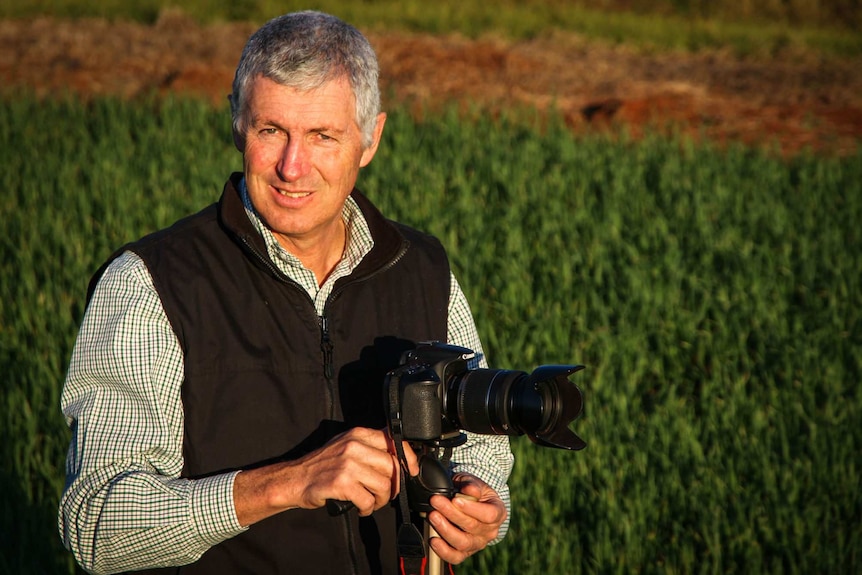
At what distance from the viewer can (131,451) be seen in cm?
182

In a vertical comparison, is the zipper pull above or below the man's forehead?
below

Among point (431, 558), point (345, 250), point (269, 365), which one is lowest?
point (431, 558)

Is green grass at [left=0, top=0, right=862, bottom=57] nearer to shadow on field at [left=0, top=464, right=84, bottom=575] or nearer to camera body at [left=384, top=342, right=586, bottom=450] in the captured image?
shadow on field at [left=0, top=464, right=84, bottom=575]

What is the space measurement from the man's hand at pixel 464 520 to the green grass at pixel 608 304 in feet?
5.50

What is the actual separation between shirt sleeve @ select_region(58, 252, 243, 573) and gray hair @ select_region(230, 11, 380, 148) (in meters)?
0.42

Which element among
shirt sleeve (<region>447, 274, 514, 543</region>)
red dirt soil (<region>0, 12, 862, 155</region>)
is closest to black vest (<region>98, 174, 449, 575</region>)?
shirt sleeve (<region>447, 274, 514, 543</region>)

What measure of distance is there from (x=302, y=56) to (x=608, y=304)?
399cm

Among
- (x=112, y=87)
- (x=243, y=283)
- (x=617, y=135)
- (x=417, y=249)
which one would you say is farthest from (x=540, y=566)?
(x=112, y=87)

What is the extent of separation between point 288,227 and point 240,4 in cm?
1911

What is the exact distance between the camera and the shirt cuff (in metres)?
1.79

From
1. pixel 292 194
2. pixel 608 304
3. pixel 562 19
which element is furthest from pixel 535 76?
pixel 292 194

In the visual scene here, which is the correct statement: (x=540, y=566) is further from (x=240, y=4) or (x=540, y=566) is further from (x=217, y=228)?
(x=240, y=4)

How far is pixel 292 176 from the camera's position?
202 cm

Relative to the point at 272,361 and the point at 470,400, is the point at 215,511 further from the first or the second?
the point at 470,400
